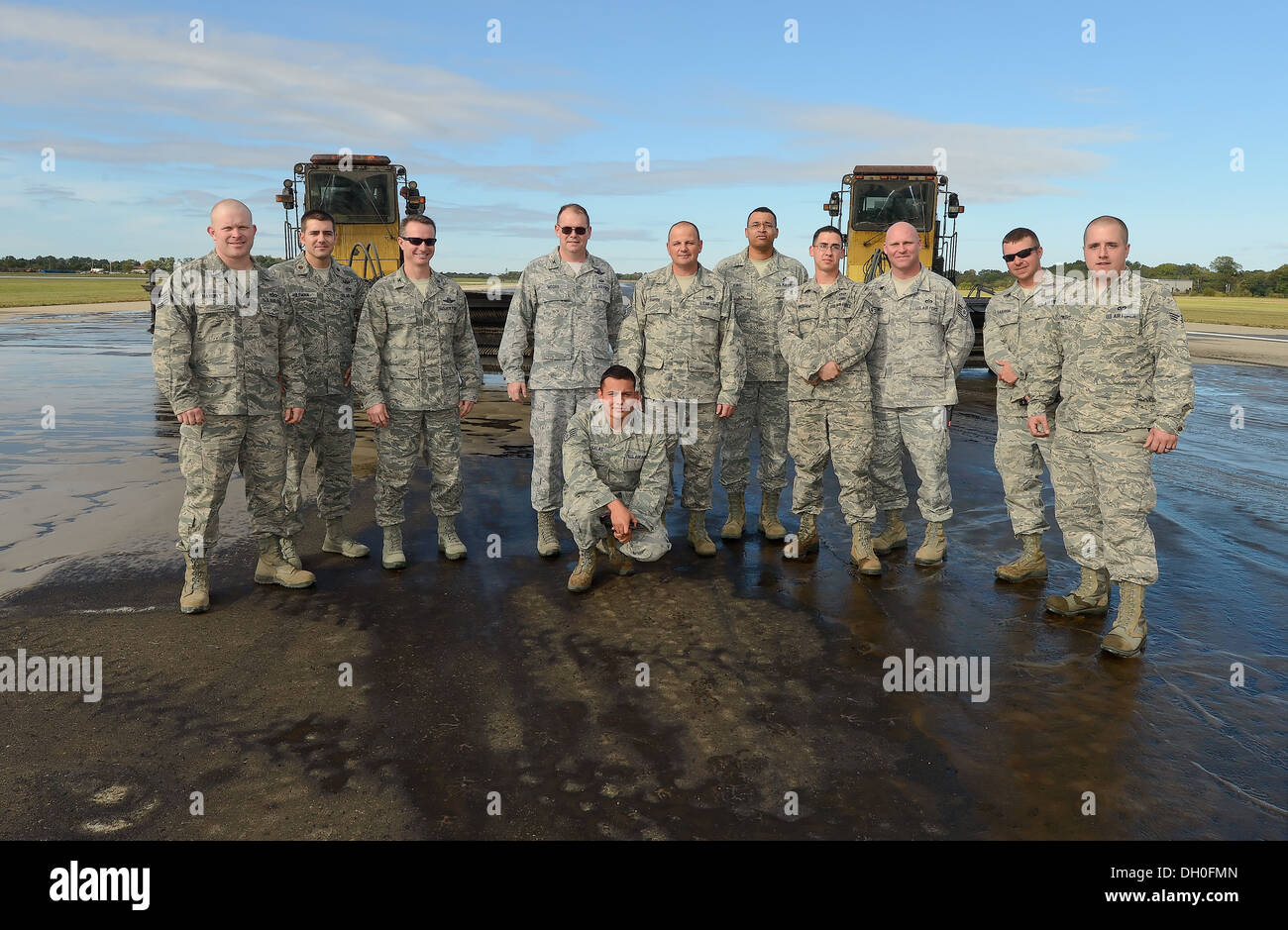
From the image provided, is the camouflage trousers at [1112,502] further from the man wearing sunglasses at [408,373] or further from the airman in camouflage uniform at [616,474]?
the man wearing sunglasses at [408,373]

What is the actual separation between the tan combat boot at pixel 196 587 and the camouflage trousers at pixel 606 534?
6.18 feet

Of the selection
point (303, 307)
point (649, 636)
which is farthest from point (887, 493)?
point (303, 307)

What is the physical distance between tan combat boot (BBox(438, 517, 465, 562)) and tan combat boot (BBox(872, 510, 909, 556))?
2.60 metres

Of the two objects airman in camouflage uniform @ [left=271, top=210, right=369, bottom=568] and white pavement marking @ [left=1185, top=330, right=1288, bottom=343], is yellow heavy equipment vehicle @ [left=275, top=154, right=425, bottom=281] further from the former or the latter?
white pavement marking @ [left=1185, top=330, right=1288, bottom=343]

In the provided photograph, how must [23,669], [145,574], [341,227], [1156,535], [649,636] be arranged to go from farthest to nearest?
[341,227]
[1156,535]
[145,574]
[649,636]
[23,669]

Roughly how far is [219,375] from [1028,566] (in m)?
4.50

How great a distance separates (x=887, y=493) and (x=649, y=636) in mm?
2106

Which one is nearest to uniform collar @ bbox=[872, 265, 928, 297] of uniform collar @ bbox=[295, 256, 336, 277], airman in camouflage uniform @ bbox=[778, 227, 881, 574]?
airman in camouflage uniform @ bbox=[778, 227, 881, 574]

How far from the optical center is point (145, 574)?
4.68 meters

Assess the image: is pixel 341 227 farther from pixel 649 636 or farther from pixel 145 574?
pixel 649 636

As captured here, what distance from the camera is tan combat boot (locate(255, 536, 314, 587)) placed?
4492 mm

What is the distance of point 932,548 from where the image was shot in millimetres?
4988

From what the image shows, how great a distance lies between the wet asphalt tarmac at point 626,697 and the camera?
254cm

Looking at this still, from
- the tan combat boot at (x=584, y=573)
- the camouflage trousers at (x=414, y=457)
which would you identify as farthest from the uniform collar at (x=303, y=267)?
the tan combat boot at (x=584, y=573)
